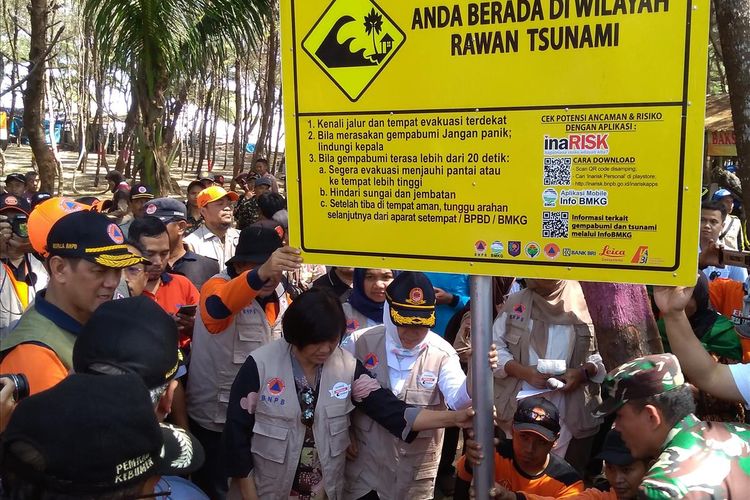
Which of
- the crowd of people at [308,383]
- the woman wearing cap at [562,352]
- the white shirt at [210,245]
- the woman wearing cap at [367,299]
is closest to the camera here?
the crowd of people at [308,383]

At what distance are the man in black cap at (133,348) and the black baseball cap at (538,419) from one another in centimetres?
163

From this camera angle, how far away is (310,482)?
9.58 ft

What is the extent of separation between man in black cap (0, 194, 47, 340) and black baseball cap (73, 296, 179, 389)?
2704mm

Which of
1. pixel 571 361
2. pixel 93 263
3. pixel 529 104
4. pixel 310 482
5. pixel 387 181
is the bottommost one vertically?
pixel 310 482

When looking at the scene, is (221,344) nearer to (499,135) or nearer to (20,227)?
(20,227)

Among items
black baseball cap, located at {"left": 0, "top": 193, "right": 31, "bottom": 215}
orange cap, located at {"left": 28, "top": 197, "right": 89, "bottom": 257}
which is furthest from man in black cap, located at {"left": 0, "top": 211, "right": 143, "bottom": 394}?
black baseball cap, located at {"left": 0, "top": 193, "right": 31, "bottom": 215}

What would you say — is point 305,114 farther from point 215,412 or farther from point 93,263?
point 215,412

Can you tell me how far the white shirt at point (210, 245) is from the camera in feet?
18.7

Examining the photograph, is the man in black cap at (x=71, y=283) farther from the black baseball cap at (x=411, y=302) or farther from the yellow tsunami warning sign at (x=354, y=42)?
the black baseball cap at (x=411, y=302)

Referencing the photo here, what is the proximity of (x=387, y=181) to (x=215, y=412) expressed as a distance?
211 cm

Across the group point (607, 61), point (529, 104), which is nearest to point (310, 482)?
point (529, 104)

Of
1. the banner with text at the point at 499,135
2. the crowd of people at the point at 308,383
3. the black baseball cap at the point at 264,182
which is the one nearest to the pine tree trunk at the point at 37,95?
the black baseball cap at the point at 264,182

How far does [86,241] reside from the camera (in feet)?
8.28

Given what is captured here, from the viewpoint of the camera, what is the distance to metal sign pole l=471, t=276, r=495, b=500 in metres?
2.10
